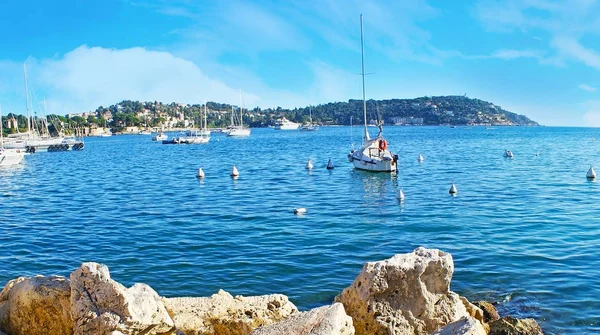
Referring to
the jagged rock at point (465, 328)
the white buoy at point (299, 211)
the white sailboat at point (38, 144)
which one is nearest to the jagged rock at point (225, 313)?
the jagged rock at point (465, 328)

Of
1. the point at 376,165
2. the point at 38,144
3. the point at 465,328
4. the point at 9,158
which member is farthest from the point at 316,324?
the point at 38,144

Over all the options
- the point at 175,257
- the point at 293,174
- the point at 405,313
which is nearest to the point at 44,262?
the point at 175,257

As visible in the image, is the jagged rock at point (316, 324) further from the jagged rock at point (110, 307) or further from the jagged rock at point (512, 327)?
the jagged rock at point (512, 327)

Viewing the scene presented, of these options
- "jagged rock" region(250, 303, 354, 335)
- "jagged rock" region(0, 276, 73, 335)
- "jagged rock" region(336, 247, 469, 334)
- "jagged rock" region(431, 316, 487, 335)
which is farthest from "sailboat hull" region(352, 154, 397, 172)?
"jagged rock" region(250, 303, 354, 335)

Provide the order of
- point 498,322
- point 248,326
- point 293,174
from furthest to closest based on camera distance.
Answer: point 293,174, point 498,322, point 248,326

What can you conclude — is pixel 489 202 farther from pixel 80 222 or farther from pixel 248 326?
Result: pixel 248 326

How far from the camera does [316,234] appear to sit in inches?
856

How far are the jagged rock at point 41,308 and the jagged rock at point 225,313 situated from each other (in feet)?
5.82

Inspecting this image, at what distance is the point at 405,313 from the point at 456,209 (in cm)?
1817

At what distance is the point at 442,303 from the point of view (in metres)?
10.3

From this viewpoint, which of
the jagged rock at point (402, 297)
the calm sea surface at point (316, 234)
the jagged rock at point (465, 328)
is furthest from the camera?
the calm sea surface at point (316, 234)

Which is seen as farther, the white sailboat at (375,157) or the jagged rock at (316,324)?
the white sailboat at (375,157)

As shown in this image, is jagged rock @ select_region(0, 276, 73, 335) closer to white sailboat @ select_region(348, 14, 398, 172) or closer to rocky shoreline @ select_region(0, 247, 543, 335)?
rocky shoreline @ select_region(0, 247, 543, 335)

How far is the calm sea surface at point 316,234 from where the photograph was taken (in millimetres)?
15094
